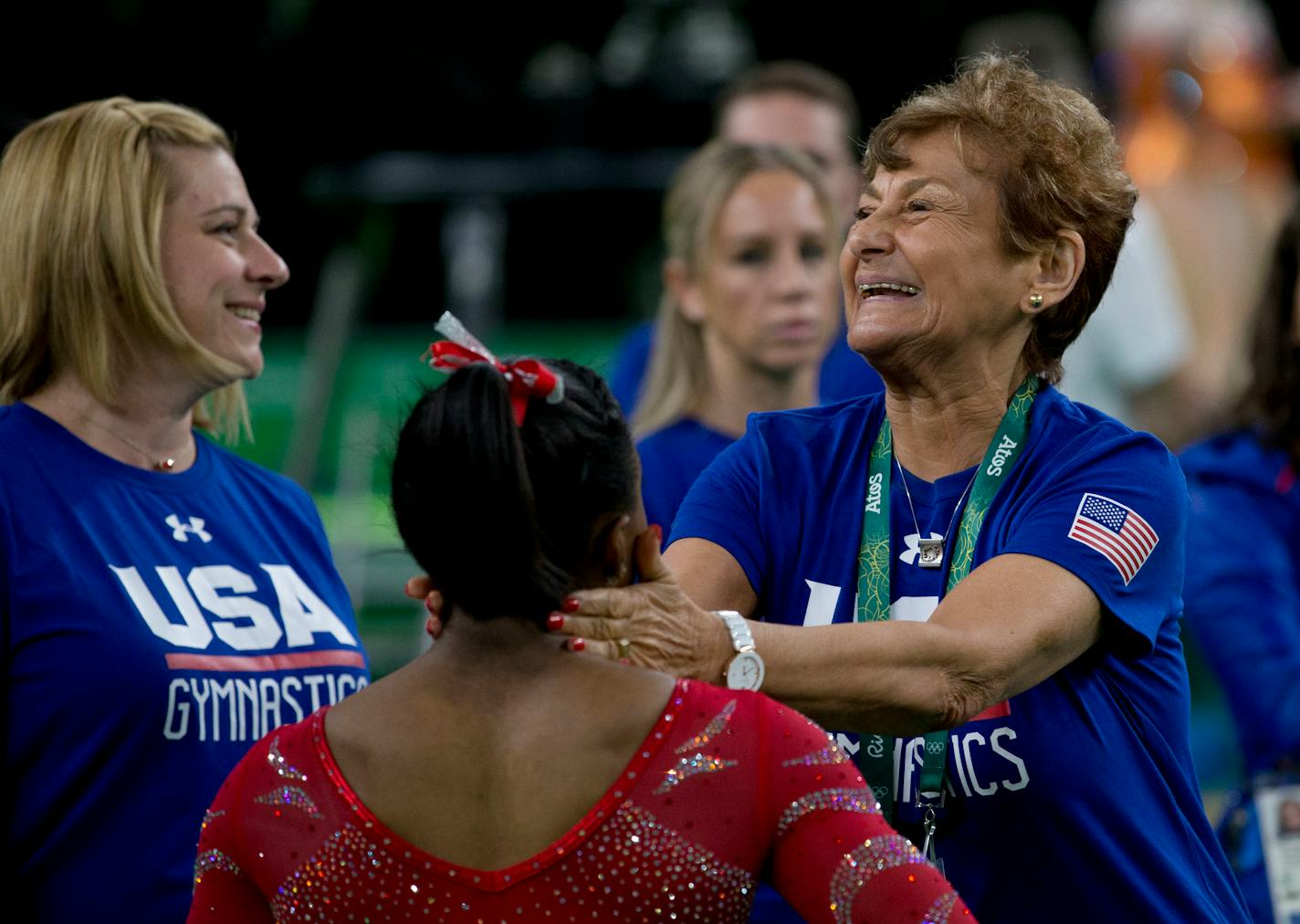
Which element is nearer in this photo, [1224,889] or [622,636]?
[622,636]

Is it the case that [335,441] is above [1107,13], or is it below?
below

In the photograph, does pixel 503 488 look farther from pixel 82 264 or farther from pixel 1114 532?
pixel 82 264

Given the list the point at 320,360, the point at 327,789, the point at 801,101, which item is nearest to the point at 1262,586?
the point at 801,101

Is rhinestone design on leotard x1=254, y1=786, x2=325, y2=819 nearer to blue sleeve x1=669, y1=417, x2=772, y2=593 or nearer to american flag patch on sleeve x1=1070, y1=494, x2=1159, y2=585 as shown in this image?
blue sleeve x1=669, y1=417, x2=772, y2=593

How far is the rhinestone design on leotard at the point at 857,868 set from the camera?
6.44ft

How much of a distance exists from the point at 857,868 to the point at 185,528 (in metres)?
1.59

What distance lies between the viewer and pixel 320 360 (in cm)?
665

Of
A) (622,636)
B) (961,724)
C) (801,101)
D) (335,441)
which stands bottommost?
(335,441)

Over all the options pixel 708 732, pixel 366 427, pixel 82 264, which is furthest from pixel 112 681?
pixel 366 427

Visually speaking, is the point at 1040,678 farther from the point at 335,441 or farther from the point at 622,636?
the point at 335,441

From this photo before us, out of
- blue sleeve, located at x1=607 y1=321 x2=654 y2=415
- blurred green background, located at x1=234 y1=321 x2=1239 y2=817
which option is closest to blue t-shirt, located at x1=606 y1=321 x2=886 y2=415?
blue sleeve, located at x1=607 y1=321 x2=654 y2=415

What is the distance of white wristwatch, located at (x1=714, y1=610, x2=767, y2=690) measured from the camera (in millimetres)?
2209

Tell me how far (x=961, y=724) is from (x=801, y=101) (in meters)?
3.47

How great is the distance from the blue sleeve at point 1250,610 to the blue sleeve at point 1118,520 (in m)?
1.52
